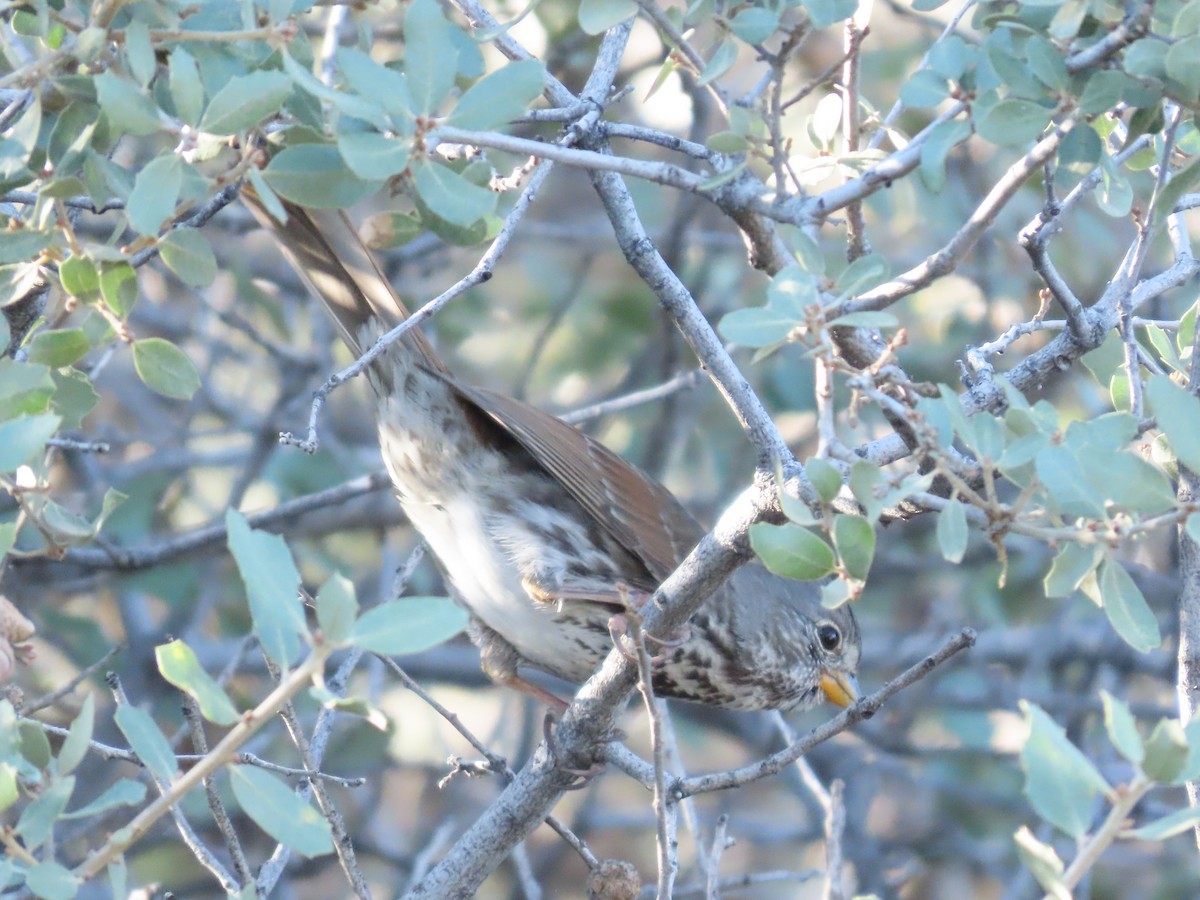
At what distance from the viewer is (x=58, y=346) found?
2.55 meters

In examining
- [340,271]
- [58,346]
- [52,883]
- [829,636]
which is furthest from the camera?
[829,636]

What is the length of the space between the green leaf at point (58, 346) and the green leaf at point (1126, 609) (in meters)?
1.79

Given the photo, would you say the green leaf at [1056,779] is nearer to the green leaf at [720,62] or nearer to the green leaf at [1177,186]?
the green leaf at [1177,186]

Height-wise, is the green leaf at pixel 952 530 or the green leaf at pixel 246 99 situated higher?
the green leaf at pixel 246 99

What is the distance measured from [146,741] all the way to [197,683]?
183 mm

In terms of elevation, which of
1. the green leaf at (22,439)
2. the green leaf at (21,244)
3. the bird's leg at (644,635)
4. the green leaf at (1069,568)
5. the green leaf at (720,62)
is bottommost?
the bird's leg at (644,635)

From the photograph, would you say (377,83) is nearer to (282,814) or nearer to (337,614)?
(337,614)

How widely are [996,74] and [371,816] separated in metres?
4.56

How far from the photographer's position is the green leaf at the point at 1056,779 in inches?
70.4

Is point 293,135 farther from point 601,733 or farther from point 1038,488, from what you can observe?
point 601,733

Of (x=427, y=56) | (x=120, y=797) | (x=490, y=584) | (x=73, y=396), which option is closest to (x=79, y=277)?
(x=73, y=396)

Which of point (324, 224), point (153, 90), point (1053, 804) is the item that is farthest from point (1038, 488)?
point (324, 224)

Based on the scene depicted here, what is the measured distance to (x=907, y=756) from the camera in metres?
6.23

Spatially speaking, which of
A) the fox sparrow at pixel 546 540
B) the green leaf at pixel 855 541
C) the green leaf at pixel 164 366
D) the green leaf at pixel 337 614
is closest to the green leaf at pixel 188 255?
the green leaf at pixel 164 366
